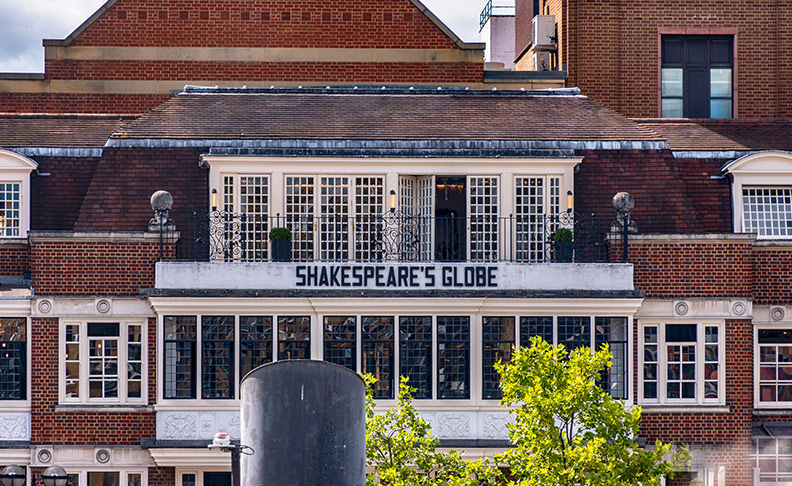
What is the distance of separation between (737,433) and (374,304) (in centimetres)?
804

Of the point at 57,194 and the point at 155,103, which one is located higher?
the point at 155,103

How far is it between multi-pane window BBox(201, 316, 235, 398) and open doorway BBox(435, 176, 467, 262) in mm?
4831

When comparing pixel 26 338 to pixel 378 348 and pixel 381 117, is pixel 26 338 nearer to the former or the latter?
pixel 378 348

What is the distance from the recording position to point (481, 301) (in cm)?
3203

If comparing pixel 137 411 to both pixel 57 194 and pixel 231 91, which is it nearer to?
pixel 57 194

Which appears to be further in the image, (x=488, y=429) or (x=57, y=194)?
(x=57, y=194)

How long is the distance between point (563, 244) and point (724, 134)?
6.81 m

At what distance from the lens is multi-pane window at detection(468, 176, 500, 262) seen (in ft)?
110

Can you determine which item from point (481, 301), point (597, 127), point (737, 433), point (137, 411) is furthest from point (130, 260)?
point (737, 433)

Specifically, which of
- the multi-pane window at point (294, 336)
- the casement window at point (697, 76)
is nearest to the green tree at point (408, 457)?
the multi-pane window at point (294, 336)

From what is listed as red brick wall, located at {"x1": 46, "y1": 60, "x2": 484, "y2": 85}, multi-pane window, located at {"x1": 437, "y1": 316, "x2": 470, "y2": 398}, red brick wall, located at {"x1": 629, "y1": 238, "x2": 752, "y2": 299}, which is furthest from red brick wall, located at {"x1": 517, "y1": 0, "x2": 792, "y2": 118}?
multi-pane window, located at {"x1": 437, "y1": 316, "x2": 470, "y2": 398}

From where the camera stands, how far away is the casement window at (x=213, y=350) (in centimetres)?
3200

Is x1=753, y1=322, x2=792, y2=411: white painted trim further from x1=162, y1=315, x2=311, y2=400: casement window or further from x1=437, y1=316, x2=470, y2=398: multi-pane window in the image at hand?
x1=162, y1=315, x2=311, y2=400: casement window

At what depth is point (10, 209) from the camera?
111ft
